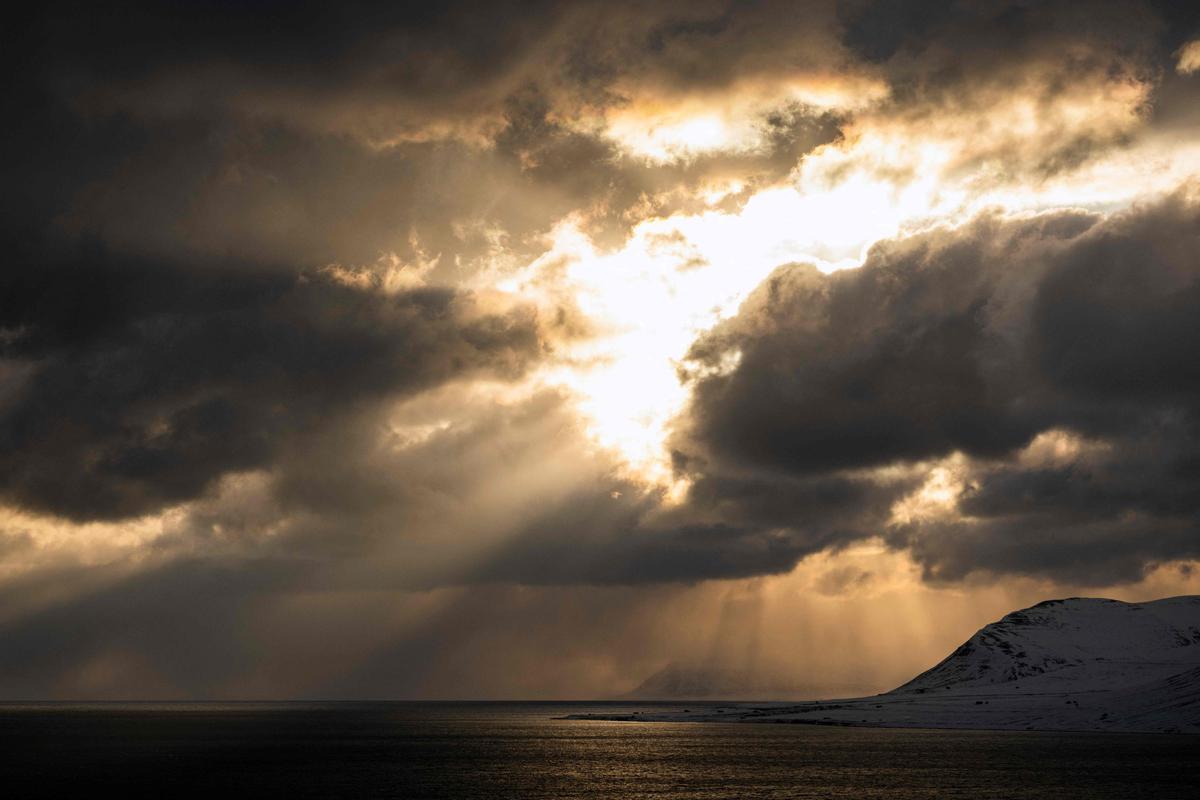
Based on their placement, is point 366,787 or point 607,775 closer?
point 366,787

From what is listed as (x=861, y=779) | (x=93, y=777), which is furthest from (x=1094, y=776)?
(x=93, y=777)

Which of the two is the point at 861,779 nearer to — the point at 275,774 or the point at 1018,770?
the point at 1018,770

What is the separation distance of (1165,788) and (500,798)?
9575cm

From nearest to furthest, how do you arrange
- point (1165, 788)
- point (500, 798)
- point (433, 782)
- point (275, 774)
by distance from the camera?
1. point (500, 798)
2. point (1165, 788)
3. point (433, 782)
4. point (275, 774)

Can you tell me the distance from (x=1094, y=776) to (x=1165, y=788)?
69.6 ft

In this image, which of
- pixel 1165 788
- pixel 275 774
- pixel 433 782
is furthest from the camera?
pixel 275 774

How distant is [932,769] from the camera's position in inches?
7530

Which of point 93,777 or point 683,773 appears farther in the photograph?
point 683,773

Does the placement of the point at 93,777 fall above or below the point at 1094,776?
above

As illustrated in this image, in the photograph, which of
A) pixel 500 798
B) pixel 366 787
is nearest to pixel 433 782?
pixel 366 787

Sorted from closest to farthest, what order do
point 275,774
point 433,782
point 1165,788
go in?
point 1165,788 < point 433,782 < point 275,774

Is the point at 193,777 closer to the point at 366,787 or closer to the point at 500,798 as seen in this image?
the point at 366,787

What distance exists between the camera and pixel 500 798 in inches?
5753

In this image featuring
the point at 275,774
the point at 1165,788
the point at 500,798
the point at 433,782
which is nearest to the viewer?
the point at 500,798
